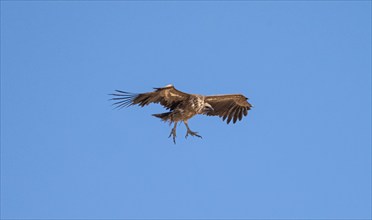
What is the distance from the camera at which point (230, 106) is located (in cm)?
2291

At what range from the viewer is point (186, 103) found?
69.6 ft

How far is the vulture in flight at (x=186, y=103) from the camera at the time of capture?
2044 centimetres

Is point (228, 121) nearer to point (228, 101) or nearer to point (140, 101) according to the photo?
point (228, 101)

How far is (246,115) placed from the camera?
23109 mm

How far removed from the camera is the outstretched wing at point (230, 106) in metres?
22.5

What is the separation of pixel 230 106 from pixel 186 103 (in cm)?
210

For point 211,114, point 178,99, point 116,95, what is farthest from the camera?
point 211,114

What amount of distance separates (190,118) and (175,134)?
1068 mm

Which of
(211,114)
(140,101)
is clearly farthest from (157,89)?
(211,114)

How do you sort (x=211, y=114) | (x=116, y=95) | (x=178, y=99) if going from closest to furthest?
(x=116, y=95), (x=178, y=99), (x=211, y=114)

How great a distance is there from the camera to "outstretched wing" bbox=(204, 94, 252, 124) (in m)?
22.5

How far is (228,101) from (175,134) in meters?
2.79

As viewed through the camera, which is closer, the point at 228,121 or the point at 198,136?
the point at 198,136

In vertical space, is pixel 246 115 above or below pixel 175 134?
above
